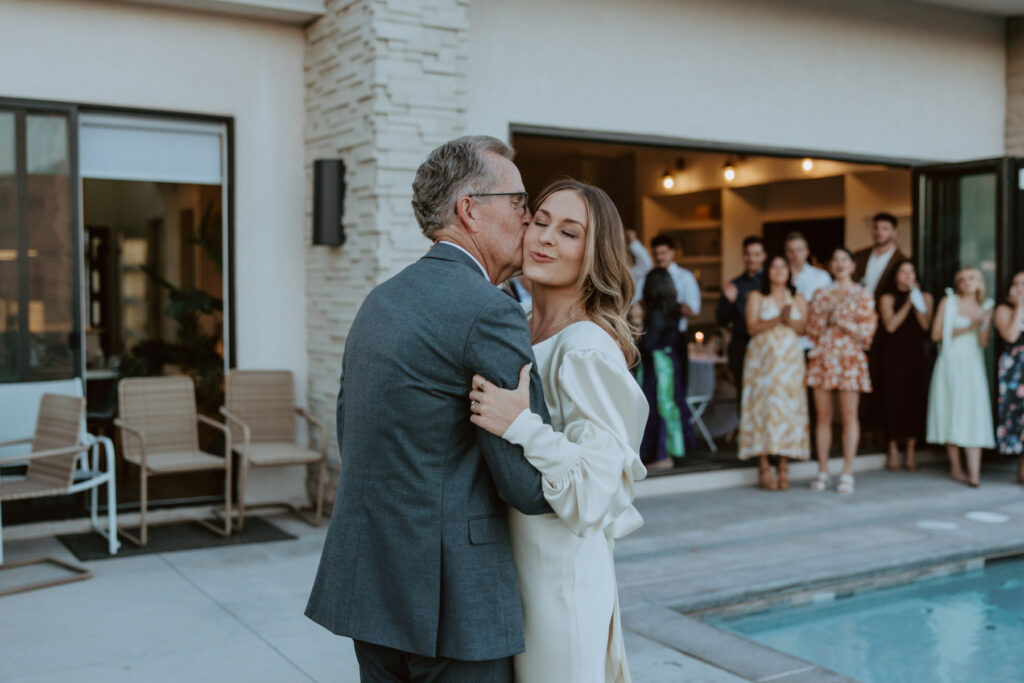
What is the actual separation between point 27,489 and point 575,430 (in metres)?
3.97

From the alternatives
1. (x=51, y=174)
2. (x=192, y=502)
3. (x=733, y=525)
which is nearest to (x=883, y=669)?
(x=733, y=525)

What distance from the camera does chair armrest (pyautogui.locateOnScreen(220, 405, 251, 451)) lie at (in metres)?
5.94

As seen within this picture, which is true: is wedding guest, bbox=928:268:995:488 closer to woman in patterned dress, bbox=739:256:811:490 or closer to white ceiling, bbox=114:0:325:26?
woman in patterned dress, bbox=739:256:811:490

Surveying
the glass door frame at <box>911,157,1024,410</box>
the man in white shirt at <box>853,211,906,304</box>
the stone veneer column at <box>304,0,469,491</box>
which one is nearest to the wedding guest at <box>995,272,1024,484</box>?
the glass door frame at <box>911,157,1024,410</box>

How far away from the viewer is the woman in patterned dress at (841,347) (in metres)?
7.54

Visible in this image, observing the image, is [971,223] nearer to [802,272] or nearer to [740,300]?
[802,272]

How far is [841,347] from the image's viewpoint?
299 inches

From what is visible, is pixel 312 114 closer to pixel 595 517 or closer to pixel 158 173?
pixel 158 173

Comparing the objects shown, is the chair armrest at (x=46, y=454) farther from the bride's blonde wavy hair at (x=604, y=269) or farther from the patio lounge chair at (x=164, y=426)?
the bride's blonde wavy hair at (x=604, y=269)

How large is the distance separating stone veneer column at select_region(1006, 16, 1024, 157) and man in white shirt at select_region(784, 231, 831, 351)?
85.9 inches

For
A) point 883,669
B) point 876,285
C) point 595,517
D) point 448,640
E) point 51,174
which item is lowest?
point 883,669

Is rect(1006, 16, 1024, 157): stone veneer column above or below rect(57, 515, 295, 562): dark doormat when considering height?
above

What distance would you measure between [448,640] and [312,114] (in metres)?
5.34

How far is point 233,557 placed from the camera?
18.4 feet
